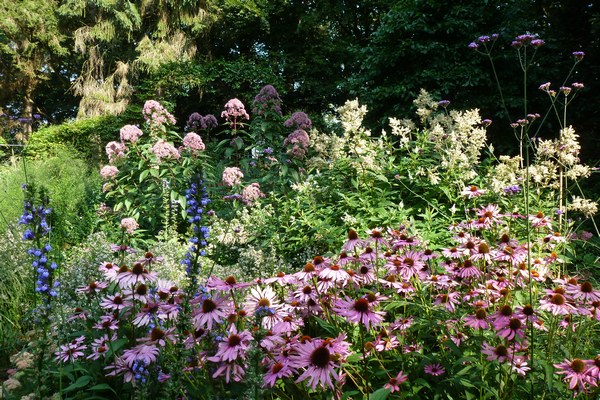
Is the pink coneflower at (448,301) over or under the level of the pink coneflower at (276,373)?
under

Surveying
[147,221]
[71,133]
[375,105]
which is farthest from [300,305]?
[71,133]

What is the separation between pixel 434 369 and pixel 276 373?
2.22ft

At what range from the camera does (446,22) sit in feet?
22.8

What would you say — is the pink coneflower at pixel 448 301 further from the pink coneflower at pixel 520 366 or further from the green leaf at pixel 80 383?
the green leaf at pixel 80 383

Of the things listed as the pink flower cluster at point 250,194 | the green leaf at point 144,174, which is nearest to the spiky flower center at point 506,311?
the pink flower cluster at point 250,194

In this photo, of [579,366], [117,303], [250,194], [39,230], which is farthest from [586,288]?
[250,194]

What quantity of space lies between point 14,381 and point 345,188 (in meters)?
2.94

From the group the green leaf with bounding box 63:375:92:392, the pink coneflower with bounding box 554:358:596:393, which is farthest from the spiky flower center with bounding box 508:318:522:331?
the green leaf with bounding box 63:375:92:392

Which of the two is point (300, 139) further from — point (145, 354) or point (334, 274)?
point (145, 354)

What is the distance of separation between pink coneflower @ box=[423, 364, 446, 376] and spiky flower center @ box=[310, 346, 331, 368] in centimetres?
60

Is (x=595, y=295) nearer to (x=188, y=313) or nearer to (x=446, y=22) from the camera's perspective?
(x=188, y=313)

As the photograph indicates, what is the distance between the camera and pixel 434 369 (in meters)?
1.60

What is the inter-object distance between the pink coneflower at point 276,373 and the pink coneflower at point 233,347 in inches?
3.8

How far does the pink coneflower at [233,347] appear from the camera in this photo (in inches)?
48.3
